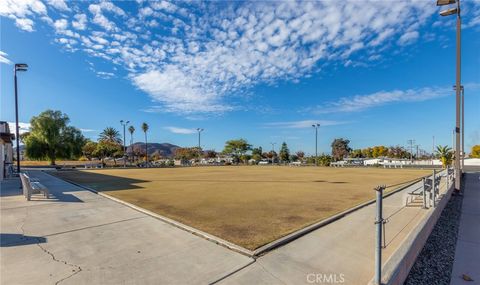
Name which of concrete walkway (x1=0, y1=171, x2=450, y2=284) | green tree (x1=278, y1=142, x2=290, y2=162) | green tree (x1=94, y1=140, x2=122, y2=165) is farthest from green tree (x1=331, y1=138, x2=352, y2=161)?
concrete walkway (x1=0, y1=171, x2=450, y2=284)

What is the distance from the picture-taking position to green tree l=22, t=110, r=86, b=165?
135 ft

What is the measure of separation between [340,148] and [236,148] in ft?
171

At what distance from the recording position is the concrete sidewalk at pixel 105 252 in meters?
3.49

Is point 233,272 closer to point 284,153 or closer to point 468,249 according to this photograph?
point 468,249

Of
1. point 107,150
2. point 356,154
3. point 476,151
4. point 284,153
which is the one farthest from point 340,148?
point 107,150

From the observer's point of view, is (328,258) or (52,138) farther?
(52,138)

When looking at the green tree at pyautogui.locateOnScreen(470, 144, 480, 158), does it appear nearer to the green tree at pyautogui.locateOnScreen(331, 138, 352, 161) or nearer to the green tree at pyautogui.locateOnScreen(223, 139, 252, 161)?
the green tree at pyautogui.locateOnScreen(331, 138, 352, 161)

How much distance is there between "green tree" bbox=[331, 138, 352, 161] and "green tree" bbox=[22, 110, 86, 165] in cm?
9442

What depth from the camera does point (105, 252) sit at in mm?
4316

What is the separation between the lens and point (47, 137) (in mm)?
41750

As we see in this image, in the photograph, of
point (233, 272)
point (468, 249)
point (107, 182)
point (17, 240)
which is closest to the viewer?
point (233, 272)

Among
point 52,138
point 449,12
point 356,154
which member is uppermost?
point 449,12

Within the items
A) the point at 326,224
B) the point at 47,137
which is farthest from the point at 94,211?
the point at 47,137

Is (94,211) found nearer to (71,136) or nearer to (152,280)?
(152,280)
